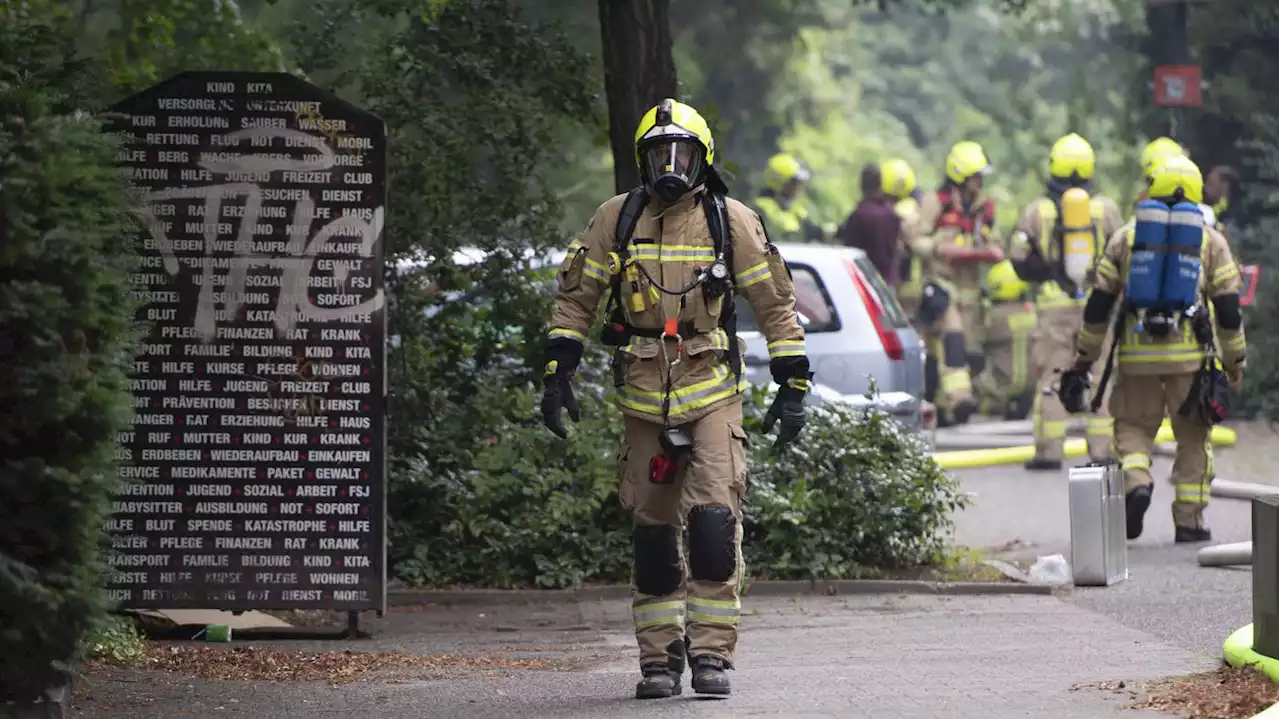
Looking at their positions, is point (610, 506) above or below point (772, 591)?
above

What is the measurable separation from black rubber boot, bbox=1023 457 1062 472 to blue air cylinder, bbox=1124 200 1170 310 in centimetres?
495

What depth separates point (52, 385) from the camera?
604 cm

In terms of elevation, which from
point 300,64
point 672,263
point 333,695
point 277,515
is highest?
point 300,64

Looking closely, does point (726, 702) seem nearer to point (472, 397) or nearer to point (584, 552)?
point (584, 552)

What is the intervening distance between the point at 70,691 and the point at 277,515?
7.30ft

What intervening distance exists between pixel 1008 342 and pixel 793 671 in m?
13.9

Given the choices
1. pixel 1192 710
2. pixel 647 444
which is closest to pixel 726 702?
pixel 647 444

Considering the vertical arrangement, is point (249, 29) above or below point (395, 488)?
above

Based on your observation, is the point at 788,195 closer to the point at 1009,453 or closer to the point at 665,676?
the point at 1009,453

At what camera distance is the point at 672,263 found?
25.7ft

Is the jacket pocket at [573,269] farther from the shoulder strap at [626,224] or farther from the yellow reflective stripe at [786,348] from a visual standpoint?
the yellow reflective stripe at [786,348]

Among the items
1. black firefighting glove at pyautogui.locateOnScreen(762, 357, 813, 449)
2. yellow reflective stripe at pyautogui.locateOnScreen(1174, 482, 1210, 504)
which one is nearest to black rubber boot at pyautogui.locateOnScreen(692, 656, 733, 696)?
black firefighting glove at pyautogui.locateOnScreen(762, 357, 813, 449)

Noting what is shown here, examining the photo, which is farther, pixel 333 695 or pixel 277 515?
pixel 277 515

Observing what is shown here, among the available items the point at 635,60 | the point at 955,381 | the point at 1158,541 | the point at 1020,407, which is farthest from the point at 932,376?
the point at 635,60
